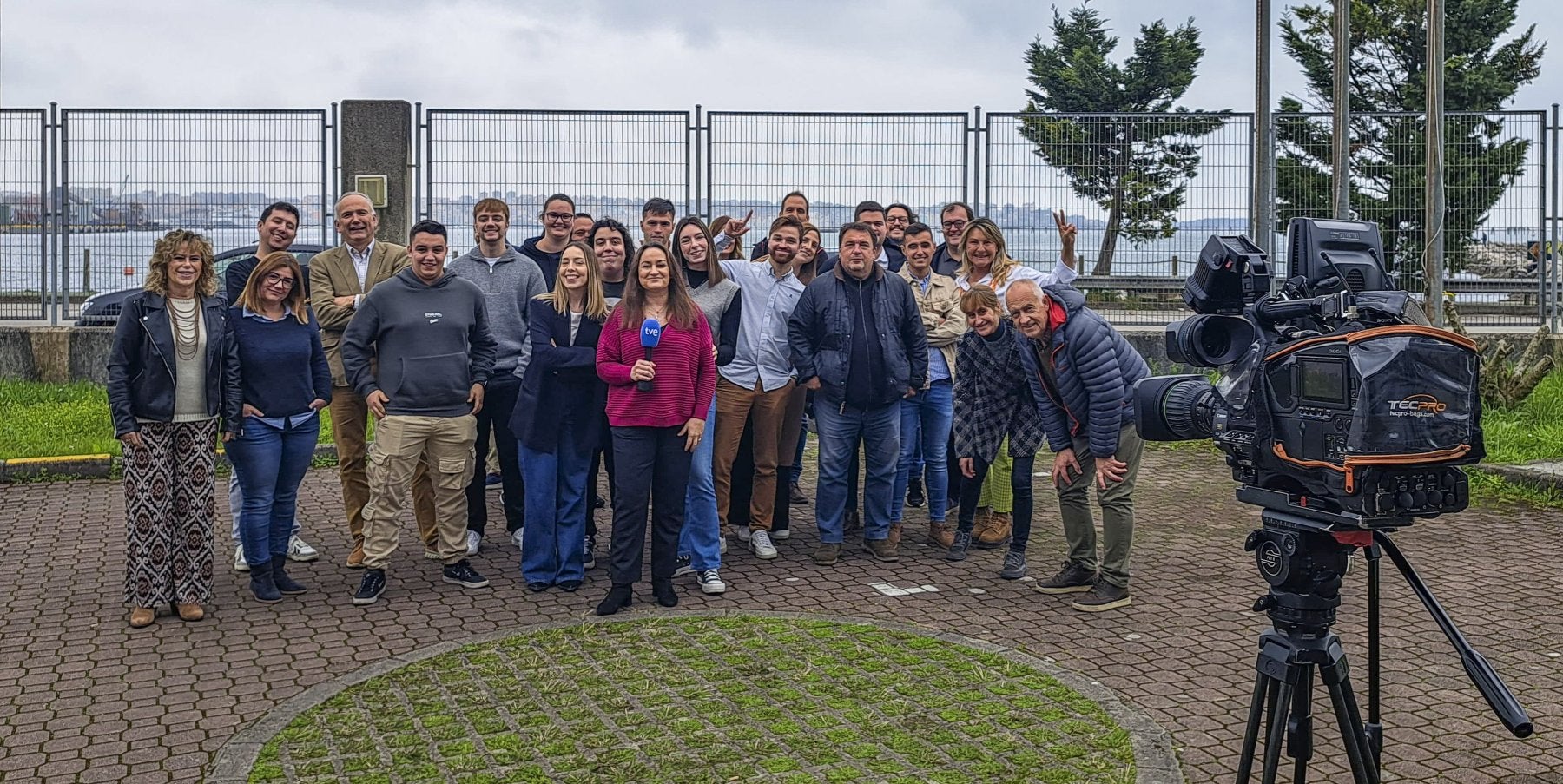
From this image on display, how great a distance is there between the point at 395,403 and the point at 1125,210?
911 centimetres

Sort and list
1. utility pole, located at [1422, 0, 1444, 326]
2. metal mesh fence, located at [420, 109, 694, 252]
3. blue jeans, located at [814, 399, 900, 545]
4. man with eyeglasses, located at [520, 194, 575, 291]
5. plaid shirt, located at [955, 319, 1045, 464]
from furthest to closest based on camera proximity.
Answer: metal mesh fence, located at [420, 109, 694, 252] < utility pole, located at [1422, 0, 1444, 326] < man with eyeglasses, located at [520, 194, 575, 291] < blue jeans, located at [814, 399, 900, 545] < plaid shirt, located at [955, 319, 1045, 464]

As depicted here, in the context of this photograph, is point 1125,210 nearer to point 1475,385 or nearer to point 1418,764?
point 1418,764

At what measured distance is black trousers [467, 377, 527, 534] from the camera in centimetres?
831

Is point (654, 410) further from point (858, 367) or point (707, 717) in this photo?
point (707, 717)

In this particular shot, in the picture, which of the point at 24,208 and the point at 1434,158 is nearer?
the point at 1434,158

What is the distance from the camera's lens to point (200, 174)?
14.9 meters

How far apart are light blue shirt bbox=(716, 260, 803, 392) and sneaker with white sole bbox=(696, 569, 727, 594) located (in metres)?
1.27

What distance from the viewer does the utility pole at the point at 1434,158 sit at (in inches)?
539

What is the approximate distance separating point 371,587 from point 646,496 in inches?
58.1

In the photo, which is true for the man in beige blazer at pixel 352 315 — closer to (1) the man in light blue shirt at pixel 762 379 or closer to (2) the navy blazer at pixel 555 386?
(2) the navy blazer at pixel 555 386

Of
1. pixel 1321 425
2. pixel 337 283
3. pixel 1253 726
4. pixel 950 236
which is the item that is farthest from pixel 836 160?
pixel 1321 425

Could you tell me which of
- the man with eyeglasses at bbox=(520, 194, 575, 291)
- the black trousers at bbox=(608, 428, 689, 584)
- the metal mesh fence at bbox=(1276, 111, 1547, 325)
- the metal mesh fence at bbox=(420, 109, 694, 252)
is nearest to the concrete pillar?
the metal mesh fence at bbox=(420, 109, 694, 252)

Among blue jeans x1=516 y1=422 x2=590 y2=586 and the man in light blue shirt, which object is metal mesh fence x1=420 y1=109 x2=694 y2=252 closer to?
the man in light blue shirt

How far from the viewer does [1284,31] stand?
3744 centimetres
